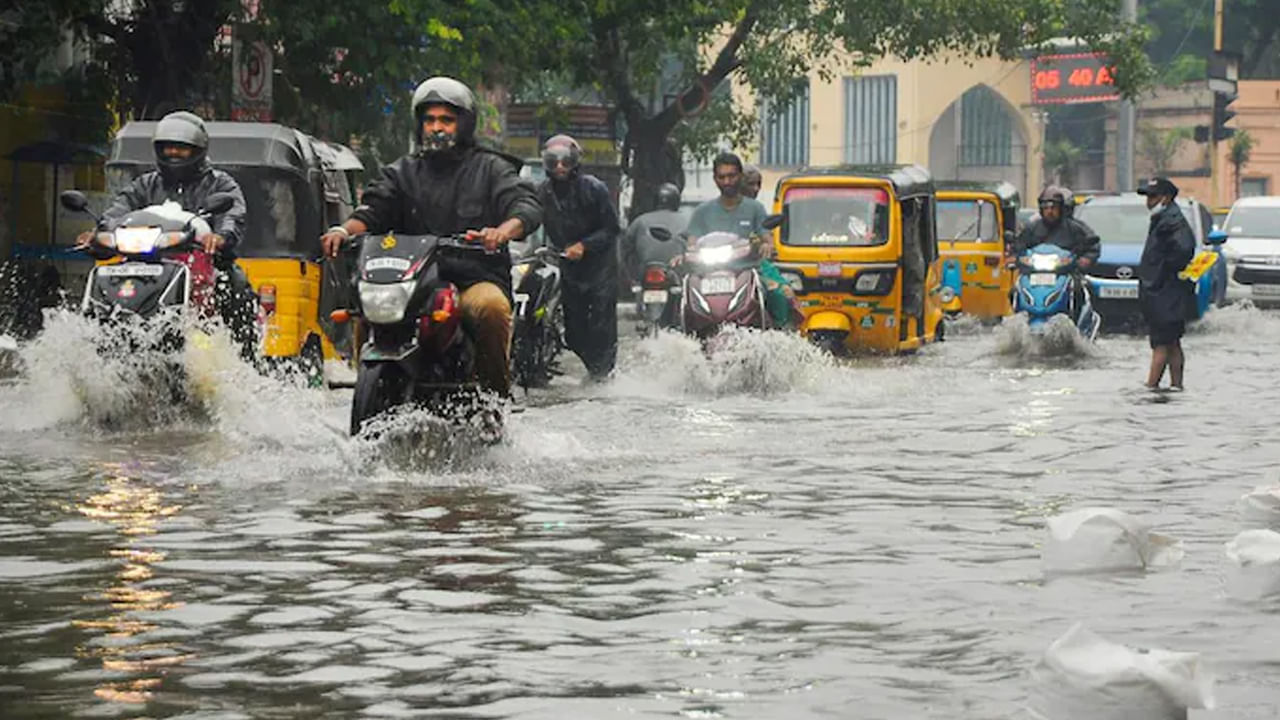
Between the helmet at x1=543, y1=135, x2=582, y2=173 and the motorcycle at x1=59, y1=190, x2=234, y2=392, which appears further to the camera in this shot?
the helmet at x1=543, y1=135, x2=582, y2=173

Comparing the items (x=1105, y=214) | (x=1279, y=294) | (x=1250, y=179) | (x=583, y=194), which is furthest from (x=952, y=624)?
(x=1250, y=179)

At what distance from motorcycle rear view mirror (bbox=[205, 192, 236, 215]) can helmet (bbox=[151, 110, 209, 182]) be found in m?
0.51

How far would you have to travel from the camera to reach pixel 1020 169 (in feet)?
287

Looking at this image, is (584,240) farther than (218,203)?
Yes

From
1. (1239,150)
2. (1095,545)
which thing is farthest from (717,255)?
(1239,150)

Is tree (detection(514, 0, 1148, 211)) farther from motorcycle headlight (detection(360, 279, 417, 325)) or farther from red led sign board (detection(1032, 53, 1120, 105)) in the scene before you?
red led sign board (detection(1032, 53, 1120, 105))

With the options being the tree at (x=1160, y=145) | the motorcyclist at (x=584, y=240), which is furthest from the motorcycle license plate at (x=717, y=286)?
the tree at (x=1160, y=145)

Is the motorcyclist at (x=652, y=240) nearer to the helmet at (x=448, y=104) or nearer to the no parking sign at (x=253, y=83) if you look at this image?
the no parking sign at (x=253, y=83)

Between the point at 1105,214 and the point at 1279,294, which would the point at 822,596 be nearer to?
the point at 1105,214

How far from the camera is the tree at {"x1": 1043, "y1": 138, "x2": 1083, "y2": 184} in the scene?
85.2 m

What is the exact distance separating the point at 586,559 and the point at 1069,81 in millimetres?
79194

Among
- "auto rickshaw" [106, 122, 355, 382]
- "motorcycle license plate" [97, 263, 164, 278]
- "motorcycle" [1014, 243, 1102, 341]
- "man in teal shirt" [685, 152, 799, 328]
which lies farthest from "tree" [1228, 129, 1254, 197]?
"motorcycle license plate" [97, 263, 164, 278]

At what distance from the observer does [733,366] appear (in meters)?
18.5

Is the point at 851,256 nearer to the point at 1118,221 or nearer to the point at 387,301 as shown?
the point at 1118,221
